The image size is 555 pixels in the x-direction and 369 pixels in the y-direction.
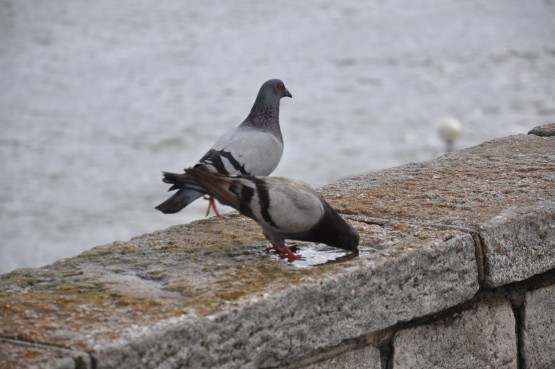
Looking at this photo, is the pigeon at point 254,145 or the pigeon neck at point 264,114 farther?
the pigeon neck at point 264,114

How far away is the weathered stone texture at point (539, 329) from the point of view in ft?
11.1

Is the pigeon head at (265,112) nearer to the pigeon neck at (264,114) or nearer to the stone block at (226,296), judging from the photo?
the pigeon neck at (264,114)

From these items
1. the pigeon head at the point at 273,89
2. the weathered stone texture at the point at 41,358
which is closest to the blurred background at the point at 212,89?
the pigeon head at the point at 273,89

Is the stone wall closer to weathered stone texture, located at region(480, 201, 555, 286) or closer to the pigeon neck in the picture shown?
weathered stone texture, located at region(480, 201, 555, 286)

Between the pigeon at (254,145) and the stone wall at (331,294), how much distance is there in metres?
0.96

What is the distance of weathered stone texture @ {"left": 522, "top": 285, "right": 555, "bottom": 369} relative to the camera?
3.39 metres

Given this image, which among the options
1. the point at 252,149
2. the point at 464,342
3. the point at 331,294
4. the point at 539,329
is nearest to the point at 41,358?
the point at 331,294

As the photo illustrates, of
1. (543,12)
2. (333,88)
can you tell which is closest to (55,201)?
(333,88)

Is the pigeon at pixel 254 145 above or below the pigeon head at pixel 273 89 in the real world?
below

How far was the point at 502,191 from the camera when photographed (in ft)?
12.1

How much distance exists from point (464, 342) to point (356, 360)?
1.46 feet

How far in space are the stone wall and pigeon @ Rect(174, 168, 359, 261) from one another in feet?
0.22

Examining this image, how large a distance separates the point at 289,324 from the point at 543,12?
38.1 meters

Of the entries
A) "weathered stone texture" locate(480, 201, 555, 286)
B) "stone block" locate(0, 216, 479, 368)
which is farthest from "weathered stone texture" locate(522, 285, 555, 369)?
"stone block" locate(0, 216, 479, 368)
